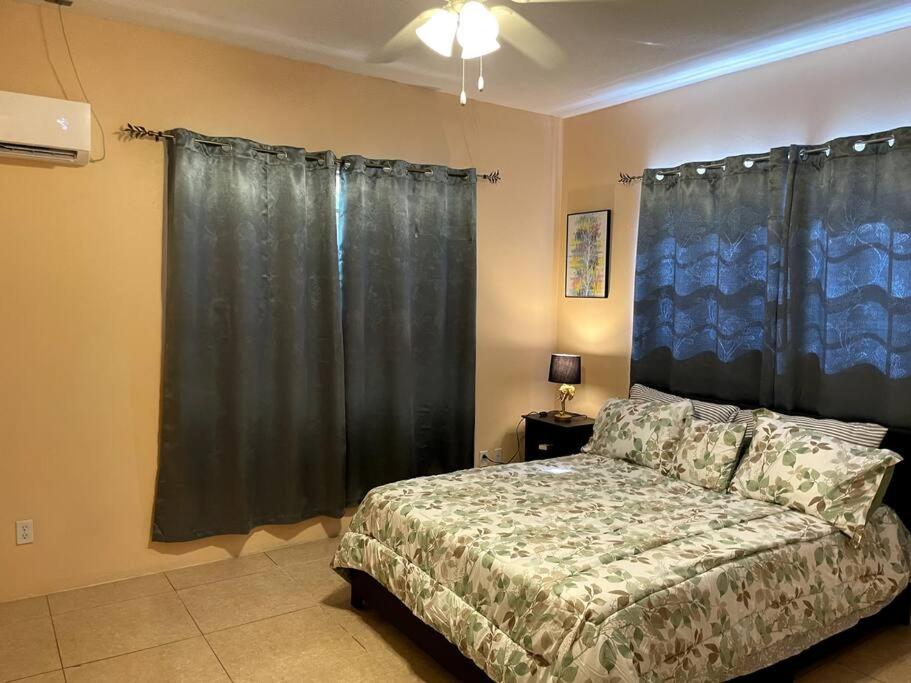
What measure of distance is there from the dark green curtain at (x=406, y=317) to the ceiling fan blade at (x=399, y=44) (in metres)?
0.55

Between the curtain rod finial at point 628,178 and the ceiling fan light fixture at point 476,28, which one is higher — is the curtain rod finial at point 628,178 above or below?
below

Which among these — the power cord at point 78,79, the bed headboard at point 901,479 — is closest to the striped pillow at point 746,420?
the bed headboard at point 901,479

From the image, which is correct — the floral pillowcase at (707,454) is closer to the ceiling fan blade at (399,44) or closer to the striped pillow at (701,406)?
the striped pillow at (701,406)

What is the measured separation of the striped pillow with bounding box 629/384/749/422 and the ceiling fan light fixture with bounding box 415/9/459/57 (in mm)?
2199

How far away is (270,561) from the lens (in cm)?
378

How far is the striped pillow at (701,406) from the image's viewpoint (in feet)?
11.9

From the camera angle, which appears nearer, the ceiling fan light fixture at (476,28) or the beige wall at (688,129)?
the ceiling fan light fixture at (476,28)

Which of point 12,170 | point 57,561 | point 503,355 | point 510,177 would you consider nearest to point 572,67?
point 510,177

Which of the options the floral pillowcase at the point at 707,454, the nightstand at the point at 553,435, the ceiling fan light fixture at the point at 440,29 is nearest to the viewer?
the ceiling fan light fixture at the point at 440,29

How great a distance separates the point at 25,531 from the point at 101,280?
1.20 m

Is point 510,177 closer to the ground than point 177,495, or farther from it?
farther from it

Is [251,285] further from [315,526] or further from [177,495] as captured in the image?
[315,526]

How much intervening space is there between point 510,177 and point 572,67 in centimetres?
100

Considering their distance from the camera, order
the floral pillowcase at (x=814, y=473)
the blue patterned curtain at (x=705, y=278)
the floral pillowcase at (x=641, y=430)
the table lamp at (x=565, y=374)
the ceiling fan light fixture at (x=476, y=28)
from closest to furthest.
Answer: the ceiling fan light fixture at (x=476, y=28) < the floral pillowcase at (x=814, y=473) < the floral pillowcase at (x=641, y=430) < the blue patterned curtain at (x=705, y=278) < the table lamp at (x=565, y=374)
